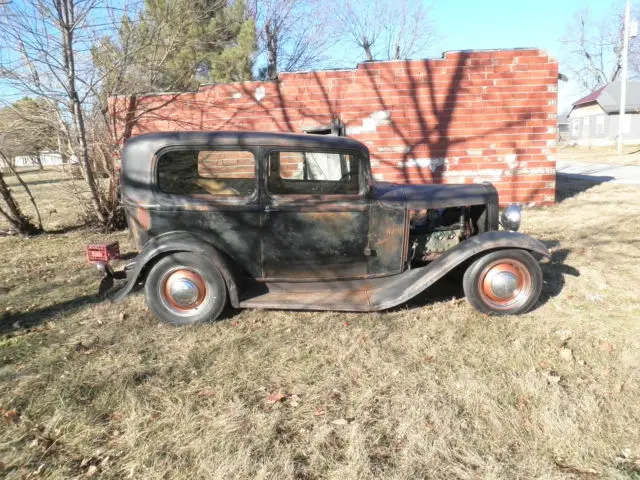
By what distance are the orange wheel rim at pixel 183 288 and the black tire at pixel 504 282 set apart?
7.65ft

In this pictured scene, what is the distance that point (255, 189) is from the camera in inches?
151

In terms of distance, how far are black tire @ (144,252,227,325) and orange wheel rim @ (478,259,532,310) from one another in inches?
91.0

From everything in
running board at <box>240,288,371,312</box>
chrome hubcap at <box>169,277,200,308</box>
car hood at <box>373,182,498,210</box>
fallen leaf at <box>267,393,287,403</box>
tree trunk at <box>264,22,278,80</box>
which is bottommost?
fallen leaf at <box>267,393,287,403</box>

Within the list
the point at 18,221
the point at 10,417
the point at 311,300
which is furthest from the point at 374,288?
the point at 18,221

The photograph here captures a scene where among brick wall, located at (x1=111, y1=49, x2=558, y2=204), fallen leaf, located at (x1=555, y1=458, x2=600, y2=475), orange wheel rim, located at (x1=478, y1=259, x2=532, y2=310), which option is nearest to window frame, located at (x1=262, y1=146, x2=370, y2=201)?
orange wheel rim, located at (x1=478, y1=259, x2=532, y2=310)

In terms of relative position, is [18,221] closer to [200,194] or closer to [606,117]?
[200,194]

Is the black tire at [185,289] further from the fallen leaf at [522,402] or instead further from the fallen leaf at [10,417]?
the fallen leaf at [522,402]

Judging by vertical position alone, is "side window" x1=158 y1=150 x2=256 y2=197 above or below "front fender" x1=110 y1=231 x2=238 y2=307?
above

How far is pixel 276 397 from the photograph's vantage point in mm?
2762

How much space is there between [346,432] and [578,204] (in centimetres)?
845

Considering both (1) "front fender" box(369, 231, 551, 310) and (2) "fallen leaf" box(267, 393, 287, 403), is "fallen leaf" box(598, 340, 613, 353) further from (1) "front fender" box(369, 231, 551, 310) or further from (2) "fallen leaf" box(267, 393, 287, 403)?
(2) "fallen leaf" box(267, 393, 287, 403)

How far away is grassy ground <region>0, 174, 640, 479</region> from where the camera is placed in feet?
7.23

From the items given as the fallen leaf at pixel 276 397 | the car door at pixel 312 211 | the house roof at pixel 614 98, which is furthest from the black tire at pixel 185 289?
the house roof at pixel 614 98

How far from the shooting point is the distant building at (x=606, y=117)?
3409cm
